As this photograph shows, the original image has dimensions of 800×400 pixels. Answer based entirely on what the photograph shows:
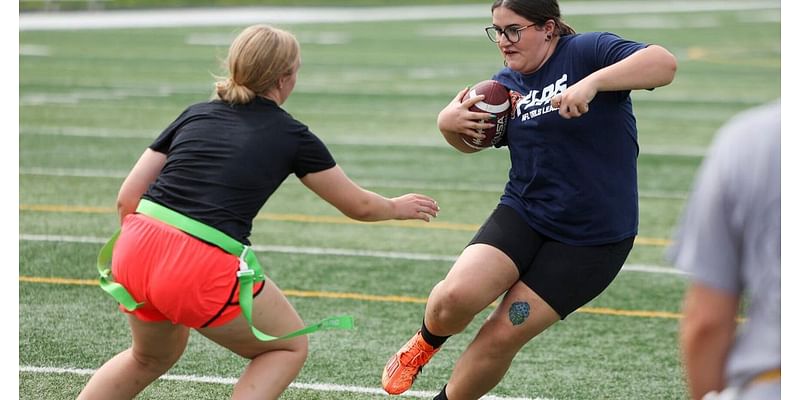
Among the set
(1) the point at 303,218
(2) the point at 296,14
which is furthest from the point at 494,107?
(2) the point at 296,14

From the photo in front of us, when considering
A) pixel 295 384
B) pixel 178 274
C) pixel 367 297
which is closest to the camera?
pixel 178 274

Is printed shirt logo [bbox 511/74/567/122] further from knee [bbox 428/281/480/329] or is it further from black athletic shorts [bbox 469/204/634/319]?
knee [bbox 428/281/480/329]

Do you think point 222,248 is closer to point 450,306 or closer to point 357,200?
point 357,200

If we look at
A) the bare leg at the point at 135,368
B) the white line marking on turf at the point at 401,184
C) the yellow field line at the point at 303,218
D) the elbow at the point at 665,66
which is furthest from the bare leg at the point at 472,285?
the white line marking on turf at the point at 401,184

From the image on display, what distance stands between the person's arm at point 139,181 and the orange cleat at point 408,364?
138 centimetres

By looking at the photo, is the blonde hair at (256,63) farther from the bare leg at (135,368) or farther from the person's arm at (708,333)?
the person's arm at (708,333)

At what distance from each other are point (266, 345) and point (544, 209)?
1281 mm

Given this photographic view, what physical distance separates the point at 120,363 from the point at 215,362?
170cm

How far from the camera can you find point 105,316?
276 inches

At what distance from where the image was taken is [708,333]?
2674 mm

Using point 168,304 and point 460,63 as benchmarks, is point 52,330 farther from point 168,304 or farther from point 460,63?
point 460,63

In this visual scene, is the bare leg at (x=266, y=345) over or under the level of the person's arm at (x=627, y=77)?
under

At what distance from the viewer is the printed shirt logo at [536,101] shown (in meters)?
4.87

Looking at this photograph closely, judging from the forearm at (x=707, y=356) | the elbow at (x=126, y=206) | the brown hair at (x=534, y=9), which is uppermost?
the brown hair at (x=534, y=9)
